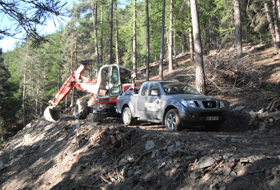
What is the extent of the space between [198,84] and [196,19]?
11.4 feet

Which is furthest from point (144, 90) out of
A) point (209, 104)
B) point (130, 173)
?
point (130, 173)

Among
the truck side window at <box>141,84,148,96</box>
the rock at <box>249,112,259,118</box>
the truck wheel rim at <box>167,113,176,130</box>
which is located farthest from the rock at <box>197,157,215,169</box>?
the truck side window at <box>141,84,148,96</box>

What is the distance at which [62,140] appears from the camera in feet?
28.8

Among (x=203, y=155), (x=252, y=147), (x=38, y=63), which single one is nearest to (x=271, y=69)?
(x=252, y=147)

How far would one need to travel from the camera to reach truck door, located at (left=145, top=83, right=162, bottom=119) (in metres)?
7.51

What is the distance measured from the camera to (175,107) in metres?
6.74

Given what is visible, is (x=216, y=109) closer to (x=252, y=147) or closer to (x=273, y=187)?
(x=252, y=147)

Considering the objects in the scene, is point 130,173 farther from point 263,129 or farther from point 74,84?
point 74,84

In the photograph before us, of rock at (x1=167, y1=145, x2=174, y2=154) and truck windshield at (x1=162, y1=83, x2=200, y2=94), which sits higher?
truck windshield at (x1=162, y1=83, x2=200, y2=94)

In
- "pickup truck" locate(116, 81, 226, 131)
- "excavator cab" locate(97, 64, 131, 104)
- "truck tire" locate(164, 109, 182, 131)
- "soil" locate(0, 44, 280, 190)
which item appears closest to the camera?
"soil" locate(0, 44, 280, 190)

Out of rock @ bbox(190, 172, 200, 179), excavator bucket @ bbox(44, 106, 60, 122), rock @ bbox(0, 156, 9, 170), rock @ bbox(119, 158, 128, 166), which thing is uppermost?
excavator bucket @ bbox(44, 106, 60, 122)

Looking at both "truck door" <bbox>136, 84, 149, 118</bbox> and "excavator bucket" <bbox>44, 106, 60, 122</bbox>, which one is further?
"excavator bucket" <bbox>44, 106, 60, 122</bbox>

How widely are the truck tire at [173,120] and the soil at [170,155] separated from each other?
0.87ft

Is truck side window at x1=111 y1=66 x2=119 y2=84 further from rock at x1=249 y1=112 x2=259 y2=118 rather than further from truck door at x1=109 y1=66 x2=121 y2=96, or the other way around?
rock at x1=249 y1=112 x2=259 y2=118
